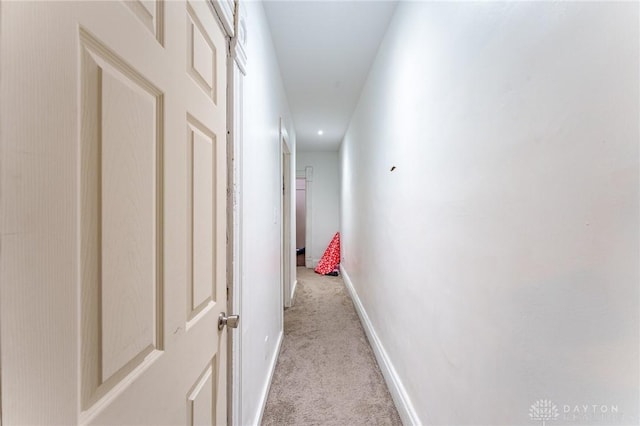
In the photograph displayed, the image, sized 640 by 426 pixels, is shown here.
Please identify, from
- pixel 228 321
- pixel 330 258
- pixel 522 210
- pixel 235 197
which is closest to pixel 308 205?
pixel 330 258

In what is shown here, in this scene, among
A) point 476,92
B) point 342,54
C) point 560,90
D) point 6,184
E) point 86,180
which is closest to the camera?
point 6,184

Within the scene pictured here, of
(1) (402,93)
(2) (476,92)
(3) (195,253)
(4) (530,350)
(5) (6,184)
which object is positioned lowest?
(4) (530,350)

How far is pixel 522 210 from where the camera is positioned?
0.78 meters

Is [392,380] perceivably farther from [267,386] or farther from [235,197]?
[235,197]

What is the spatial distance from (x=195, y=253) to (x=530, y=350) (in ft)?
3.03

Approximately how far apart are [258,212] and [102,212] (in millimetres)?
1246

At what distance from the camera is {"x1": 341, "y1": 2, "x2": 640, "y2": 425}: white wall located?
1.79 feet

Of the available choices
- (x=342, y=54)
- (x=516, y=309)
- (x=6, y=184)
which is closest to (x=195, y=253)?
(x=6, y=184)

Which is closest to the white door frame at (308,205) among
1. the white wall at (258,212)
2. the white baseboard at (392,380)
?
the white baseboard at (392,380)

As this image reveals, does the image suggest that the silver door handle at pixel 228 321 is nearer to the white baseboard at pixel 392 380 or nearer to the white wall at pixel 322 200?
the white baseboard at pixel 392 380

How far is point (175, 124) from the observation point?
2.31ft

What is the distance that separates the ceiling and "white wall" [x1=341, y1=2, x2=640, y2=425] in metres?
0.50

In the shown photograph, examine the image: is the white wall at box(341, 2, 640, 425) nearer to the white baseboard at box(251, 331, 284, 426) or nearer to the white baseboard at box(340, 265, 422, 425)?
the white baseboard at box(340, 265, 422, 425)

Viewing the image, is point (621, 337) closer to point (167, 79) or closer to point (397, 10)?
point (167, 79)
